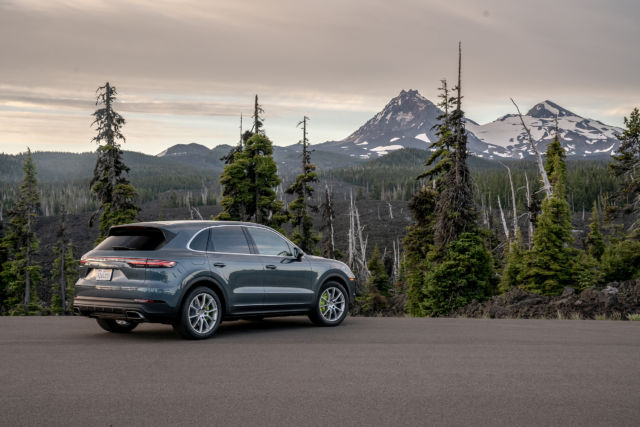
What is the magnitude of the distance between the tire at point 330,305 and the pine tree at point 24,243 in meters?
42.8

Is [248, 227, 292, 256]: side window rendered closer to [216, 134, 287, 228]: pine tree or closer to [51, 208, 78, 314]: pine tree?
[216, 134, 287, 228]: pine tree

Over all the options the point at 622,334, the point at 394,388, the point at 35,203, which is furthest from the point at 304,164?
the point at 394,388

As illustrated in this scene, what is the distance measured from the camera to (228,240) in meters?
11.0

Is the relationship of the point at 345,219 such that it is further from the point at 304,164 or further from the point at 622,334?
the point at 622,334

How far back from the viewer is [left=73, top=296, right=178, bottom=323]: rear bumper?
9711 mm

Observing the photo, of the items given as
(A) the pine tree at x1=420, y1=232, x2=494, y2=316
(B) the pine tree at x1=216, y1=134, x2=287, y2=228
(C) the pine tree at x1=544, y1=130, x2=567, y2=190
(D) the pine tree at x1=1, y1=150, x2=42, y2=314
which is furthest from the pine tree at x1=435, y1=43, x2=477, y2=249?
(D) the pine tree at x1=1, y1=150, x2=42, y2=314

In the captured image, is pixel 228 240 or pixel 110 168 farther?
pixel 110 168

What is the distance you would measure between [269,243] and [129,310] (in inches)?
113

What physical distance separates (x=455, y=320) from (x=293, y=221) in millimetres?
29563

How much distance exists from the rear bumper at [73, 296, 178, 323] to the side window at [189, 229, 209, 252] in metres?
1.10

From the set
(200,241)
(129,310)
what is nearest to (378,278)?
(200,241)

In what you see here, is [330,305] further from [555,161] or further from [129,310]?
[555,161]

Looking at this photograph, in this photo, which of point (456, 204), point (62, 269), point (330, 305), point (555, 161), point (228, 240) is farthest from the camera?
point (62, 269)

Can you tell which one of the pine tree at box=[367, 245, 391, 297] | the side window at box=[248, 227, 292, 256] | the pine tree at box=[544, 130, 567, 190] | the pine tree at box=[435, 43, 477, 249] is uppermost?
the pine tree at box=[544, 130, 567, 190]
